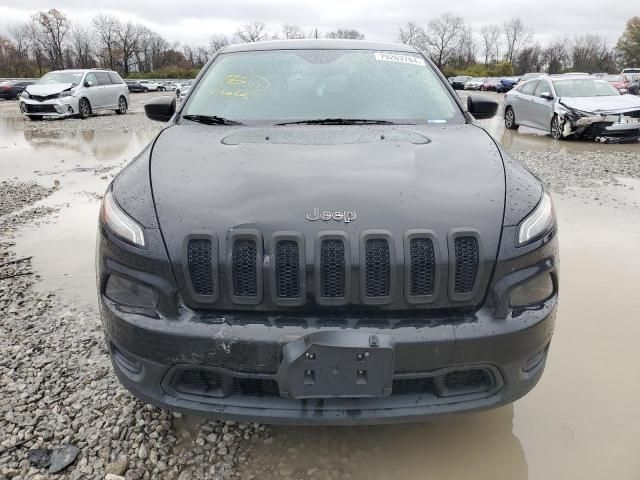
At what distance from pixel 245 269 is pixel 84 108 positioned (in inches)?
689

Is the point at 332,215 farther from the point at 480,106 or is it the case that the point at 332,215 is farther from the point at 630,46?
the point at 630,46

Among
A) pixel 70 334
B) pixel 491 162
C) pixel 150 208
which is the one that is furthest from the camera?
pixel 70 334

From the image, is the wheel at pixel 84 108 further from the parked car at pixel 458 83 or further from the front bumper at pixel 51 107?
the parked car at pixel 458 83

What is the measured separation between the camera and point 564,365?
277 cm

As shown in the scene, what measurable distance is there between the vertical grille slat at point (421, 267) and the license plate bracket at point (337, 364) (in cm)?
20

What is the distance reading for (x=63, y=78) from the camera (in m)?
17.2

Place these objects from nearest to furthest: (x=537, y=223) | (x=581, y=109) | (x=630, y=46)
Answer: (x=537, y=223)
(x=581, y=109)
(x=630, y=46)

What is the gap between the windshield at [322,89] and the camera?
9.56 ft

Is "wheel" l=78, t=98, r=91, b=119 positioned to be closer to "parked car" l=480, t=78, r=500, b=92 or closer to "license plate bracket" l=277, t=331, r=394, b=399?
"license plate bracket" l=277, t=331, r=394, b=399

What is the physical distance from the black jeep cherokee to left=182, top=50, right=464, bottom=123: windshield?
0.88 metres

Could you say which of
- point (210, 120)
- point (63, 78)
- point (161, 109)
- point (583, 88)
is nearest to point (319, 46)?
point (210, 120)

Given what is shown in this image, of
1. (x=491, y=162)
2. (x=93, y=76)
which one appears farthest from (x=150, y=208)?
(x=93, y=76)

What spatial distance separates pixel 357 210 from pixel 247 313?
53 centimetres

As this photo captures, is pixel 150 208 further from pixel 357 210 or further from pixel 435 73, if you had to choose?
pixel 435 73
